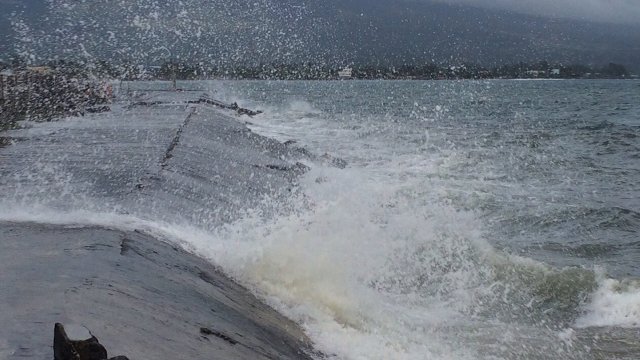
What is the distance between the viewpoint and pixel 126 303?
19.9 feet

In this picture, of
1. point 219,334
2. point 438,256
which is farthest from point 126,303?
point 438,256

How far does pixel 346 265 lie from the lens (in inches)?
406

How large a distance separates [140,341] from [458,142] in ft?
94.0

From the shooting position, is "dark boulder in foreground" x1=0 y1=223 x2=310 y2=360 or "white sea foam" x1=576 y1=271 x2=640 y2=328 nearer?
"dark boulder in foreground" x1=0 y1=223 x2=310 y2=360

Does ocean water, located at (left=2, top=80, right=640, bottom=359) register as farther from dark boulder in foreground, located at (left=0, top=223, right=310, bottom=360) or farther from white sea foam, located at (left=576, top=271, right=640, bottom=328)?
dark boulder in foreground, located at (left=0, top=223, right=310, bottom=360)

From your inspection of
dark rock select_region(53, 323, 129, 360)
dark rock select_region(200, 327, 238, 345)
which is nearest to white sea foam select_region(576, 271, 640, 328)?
dark rock select_region(200, 327, 238, 345)

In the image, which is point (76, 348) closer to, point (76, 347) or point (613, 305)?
point (76, 347)

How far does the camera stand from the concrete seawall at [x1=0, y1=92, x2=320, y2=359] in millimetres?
5457

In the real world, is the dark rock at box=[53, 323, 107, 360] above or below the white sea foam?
above

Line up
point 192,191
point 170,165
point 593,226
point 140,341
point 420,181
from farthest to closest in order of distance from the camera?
point 420,181 < point 170,165 < point 593,226 < point 192,191 < point 140,341

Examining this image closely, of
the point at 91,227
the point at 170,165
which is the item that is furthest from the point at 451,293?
the point at 170,165

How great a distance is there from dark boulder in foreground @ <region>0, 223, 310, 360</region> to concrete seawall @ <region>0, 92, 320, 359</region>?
0.01 metres

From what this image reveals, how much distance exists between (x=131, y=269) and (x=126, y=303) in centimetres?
117

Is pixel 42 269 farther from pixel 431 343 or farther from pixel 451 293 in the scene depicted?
pixel 451 293
